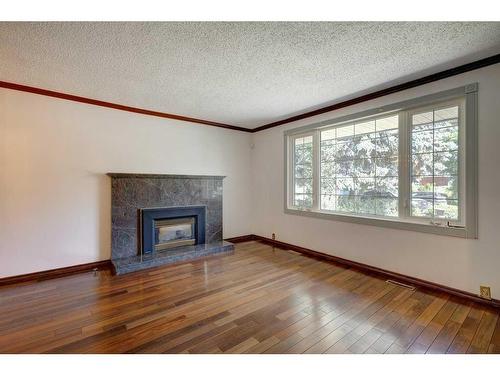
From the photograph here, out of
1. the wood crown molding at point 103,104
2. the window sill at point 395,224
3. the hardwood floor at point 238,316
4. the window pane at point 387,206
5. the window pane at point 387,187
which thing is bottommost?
the hardwood floor at point 238,316

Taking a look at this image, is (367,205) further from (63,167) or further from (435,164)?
(63,167)

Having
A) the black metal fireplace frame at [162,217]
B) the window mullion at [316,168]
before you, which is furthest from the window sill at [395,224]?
the black metal fireplace frame at [162,217]

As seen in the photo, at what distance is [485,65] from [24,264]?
221 inches

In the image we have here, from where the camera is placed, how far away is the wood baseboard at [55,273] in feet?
9.27

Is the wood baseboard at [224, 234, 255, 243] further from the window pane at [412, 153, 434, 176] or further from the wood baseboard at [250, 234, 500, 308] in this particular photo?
the window pane at [412, 153, 434, 176]

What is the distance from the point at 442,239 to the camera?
255 cm

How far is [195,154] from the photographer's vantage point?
4.32 meters

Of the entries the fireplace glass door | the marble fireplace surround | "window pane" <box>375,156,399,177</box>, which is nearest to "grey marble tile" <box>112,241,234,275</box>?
the marble fireplace surround

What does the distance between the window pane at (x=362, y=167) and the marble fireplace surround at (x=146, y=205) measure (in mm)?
2053

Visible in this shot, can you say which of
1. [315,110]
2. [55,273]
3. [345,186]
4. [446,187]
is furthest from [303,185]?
[55,273]

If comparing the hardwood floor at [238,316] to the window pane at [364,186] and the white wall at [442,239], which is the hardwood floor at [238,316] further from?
the window pane at [364,186]

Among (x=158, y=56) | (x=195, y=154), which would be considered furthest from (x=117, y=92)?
(x=195, y=154)

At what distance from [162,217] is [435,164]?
3823 millimetres
